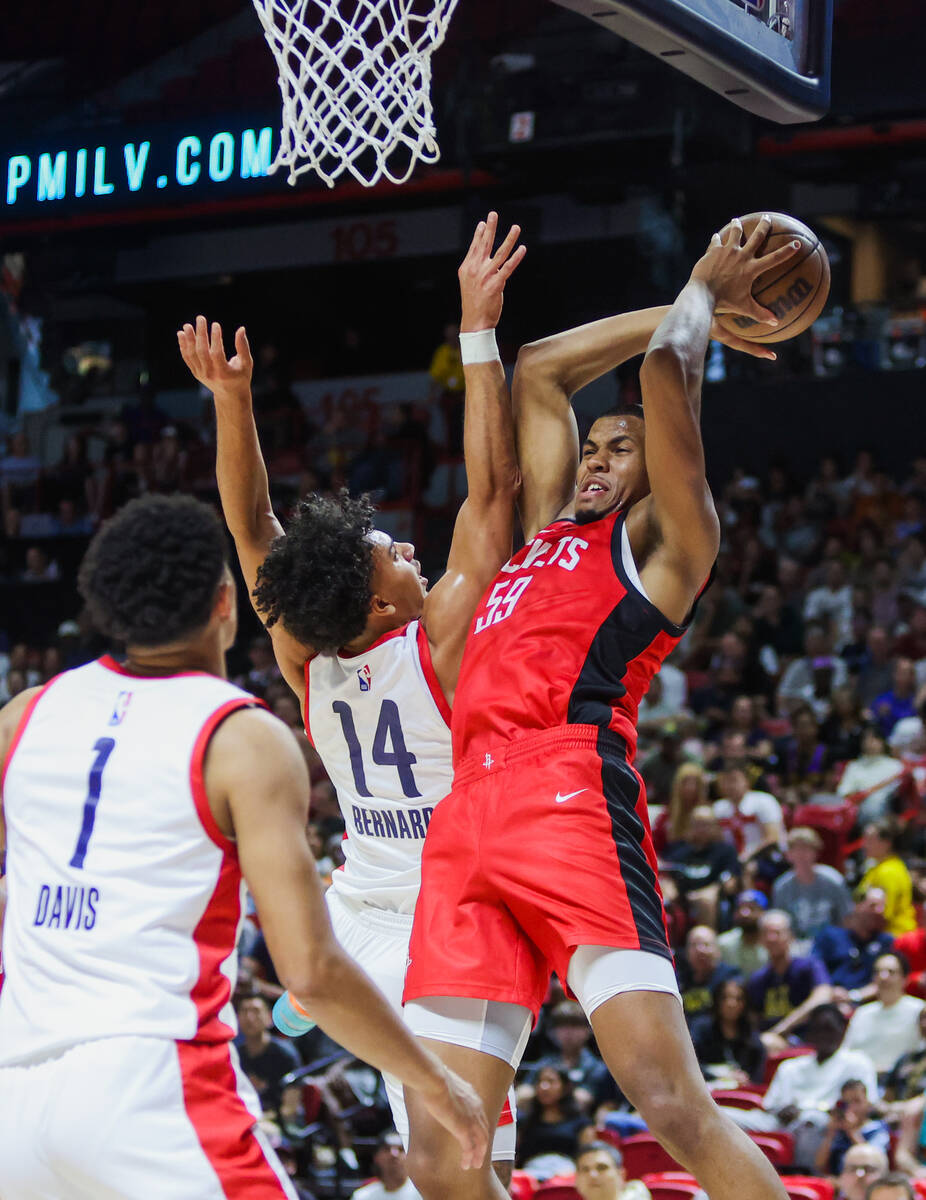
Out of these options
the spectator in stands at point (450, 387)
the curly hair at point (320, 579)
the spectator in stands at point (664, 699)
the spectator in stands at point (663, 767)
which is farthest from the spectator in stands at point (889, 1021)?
the spectator in stands at point (450, 387)

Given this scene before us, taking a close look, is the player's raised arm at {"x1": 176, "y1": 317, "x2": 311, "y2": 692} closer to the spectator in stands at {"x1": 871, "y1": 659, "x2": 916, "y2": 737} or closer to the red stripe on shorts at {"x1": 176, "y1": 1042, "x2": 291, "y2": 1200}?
the red stripe on shorts at {"x1": 176, "y1": 1042, "x2": 291, "y2": 1200}

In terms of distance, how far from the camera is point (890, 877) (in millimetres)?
8820

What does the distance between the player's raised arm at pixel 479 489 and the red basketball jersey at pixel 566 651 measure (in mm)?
140

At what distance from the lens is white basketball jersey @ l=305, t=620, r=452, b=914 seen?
3.95m

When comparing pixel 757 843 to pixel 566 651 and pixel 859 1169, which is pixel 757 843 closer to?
pixel 859 1169

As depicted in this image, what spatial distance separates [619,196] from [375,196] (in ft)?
8.38

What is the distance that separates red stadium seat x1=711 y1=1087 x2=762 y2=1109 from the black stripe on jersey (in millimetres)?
4286

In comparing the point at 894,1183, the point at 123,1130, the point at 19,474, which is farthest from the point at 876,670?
the point at 19,474

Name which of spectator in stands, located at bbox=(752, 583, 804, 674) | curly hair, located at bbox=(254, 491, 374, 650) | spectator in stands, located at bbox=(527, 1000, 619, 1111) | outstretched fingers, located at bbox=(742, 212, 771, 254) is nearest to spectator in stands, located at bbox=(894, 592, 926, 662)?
spectator in stands, located at bbox=(752, 583, 804, 674)

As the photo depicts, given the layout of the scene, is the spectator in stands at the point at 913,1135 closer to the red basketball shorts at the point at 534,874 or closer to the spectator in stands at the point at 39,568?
the red basketball shorts at the point at 534,874

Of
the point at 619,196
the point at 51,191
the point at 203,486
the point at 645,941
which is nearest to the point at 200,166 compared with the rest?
the point at 51,191

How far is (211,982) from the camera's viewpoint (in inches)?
102

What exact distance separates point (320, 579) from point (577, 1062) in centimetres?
491

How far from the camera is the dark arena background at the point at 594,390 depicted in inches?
308
